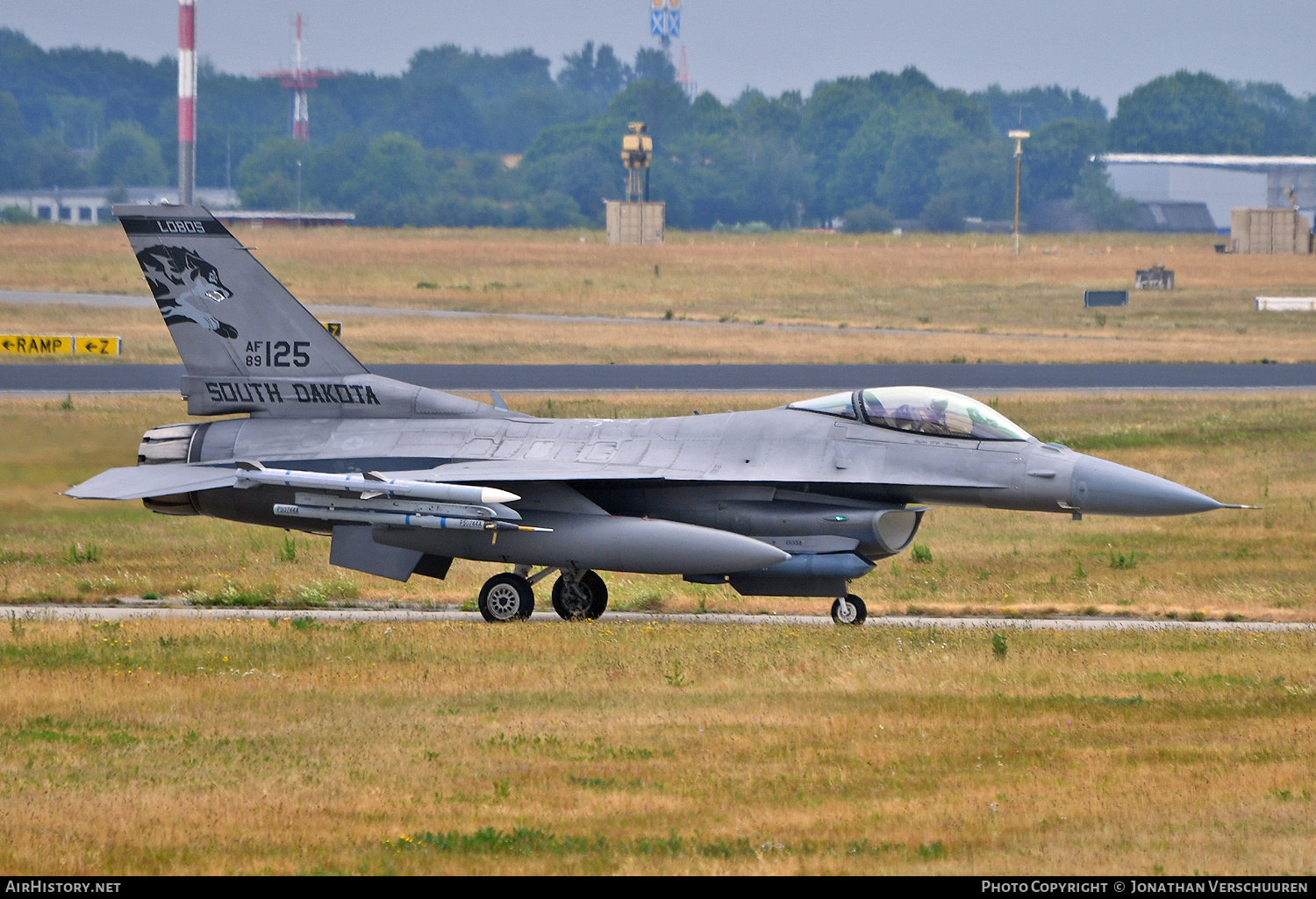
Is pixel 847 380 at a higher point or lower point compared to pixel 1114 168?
lower

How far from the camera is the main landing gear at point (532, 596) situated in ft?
61.1

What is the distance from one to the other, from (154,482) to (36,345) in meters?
28.2

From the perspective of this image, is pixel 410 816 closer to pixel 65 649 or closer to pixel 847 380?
pixel 65 649

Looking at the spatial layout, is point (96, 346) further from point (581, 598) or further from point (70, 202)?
point (70, 202)

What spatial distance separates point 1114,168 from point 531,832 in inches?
7629

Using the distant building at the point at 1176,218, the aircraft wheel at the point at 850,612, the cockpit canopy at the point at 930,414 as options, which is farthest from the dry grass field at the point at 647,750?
the distant building at the point at 1176,218

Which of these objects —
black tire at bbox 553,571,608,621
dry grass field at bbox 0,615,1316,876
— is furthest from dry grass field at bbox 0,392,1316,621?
dry grass field at bbox 0,615,1316,876

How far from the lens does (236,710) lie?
43.4 feet

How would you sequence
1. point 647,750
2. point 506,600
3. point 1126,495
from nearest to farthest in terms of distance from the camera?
point 647,750 → point 1126,495 → point 506,600

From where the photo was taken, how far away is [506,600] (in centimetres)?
1866

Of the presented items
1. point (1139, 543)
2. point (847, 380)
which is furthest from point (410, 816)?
point (847, 380)

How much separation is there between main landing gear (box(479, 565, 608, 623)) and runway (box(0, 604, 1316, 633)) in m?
0.18

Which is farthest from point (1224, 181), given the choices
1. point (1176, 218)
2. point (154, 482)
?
point (154, 482)

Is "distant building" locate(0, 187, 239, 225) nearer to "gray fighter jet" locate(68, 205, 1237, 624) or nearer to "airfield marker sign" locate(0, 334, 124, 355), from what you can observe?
"airfield marker sign" locate(0, 334, 124, 355)
